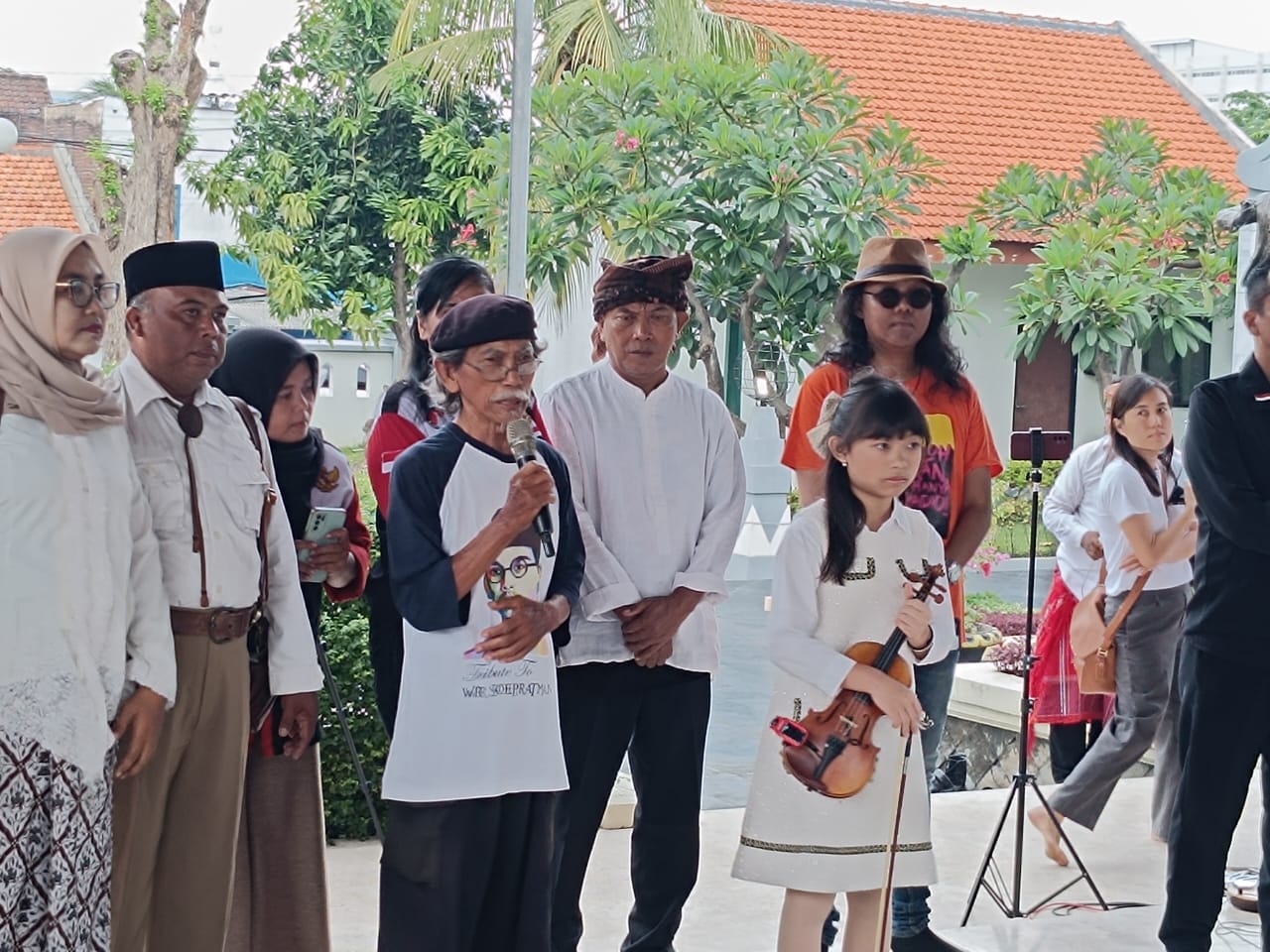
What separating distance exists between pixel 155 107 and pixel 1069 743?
4.11 meters

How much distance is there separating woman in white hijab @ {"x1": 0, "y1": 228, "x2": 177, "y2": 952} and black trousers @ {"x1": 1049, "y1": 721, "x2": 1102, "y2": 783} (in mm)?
4158

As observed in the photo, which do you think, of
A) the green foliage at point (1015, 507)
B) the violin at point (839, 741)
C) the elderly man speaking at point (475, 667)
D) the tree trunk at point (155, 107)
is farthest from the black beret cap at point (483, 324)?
the green foliage at point (1015, 507)

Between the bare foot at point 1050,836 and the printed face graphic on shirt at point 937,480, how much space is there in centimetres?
178

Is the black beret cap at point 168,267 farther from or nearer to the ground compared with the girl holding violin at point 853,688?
farther from the ground

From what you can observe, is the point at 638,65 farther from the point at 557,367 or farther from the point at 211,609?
the point at 211,609

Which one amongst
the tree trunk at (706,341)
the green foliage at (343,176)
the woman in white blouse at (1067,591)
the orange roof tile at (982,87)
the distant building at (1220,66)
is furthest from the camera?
the distant building at (1220,66)

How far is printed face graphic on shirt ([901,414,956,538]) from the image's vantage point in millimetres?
3637

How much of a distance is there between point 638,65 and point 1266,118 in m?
12.0

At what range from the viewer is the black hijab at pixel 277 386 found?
3256 millimetres

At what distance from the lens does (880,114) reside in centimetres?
1246

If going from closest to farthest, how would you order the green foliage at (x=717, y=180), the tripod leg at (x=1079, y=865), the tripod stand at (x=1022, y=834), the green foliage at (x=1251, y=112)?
the tripod stand at (x=1022, y=834) → the tripod leg at (x=1079, y=865) → the green foliage at (x=717, y=180) → the green foliage at (x=1251, y=112)

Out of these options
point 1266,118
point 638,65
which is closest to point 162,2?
point 638,65

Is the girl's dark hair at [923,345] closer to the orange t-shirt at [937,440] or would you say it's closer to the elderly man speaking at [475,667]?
the orange t-shirt at [937,440]

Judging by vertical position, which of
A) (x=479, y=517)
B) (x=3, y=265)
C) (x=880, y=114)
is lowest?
(x=479, y=517)
